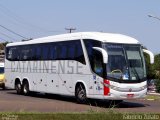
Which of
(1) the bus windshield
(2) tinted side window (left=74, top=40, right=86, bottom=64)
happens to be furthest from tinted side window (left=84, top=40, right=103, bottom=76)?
(2) tinted side window (left=74, top=40, right=86, bottom=64)

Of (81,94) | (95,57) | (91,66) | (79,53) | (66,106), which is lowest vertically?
(66,106)

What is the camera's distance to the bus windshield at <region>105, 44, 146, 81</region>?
22083mm

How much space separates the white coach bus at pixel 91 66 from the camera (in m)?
22.1

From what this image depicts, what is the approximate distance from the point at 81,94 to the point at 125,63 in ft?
9.55

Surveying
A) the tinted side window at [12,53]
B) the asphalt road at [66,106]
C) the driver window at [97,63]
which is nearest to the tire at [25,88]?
the asphalt road at [66,106]

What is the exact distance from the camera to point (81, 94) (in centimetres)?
2392

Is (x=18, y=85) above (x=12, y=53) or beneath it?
beneath

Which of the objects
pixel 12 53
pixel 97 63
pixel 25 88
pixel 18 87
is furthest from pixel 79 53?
pixel 12 53

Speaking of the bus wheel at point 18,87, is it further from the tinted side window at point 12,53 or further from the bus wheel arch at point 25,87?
the tinted side window at point 12,53

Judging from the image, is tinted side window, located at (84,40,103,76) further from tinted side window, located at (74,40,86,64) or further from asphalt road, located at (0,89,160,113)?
asphalt road, located at (0,89,160,113)

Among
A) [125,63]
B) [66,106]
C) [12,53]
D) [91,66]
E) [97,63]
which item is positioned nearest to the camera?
[66,106]

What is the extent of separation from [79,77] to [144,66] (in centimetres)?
323

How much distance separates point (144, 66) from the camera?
23.1m

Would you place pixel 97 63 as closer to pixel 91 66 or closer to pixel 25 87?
pixel 91 66
